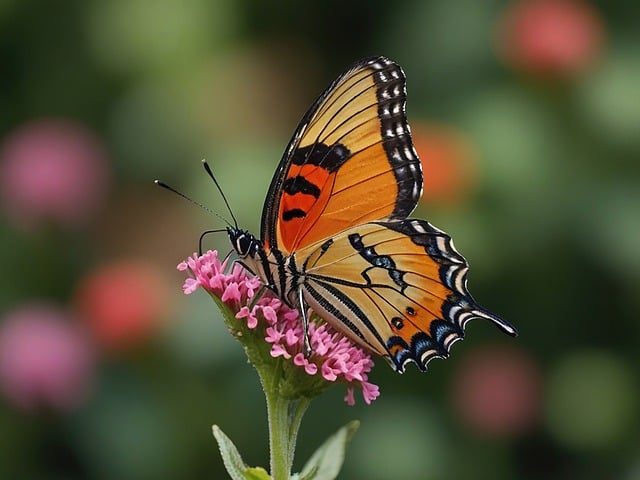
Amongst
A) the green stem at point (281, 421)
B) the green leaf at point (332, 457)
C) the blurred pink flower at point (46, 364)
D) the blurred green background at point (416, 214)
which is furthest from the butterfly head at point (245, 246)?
the blurred pink flower at point (46, 364)

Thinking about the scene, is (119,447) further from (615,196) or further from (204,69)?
(615,196)

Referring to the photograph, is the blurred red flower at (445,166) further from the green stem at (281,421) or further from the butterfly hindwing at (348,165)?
the green stem at (281,421)

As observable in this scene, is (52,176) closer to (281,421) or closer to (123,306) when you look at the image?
(123,306)

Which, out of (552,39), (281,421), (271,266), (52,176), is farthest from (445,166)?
(281,421)

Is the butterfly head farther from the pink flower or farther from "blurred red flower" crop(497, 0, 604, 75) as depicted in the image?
"blurred red flower" crop(497, 0, 604, 75)

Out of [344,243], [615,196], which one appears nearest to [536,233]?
[615,196]

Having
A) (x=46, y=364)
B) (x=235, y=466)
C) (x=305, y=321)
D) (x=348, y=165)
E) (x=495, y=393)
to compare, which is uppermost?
(x=348, y=165)
